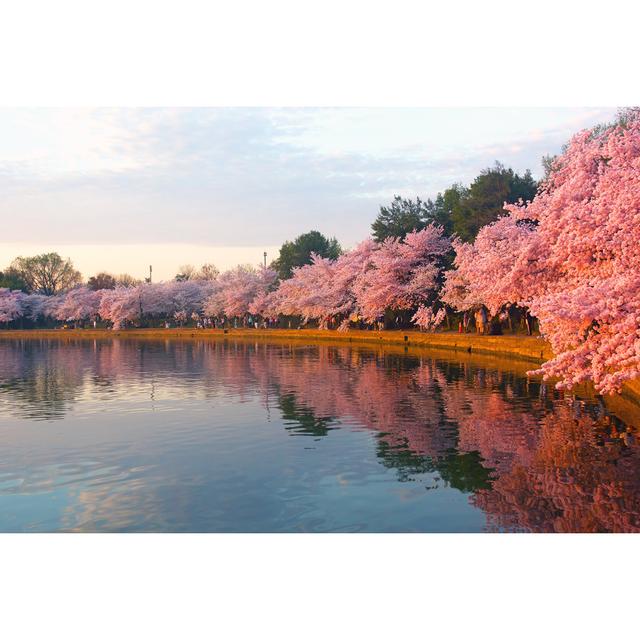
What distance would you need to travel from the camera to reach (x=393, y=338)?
58156 mm

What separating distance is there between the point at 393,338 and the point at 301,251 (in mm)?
45079

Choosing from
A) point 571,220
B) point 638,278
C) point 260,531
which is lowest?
point 260,531

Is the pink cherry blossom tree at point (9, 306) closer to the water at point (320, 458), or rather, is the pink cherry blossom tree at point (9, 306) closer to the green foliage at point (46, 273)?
the green foliage at point (46, 273)

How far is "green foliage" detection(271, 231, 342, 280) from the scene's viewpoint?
10006 centimetres

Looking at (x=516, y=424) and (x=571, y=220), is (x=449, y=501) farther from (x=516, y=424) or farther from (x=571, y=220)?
(x=571, y=220)

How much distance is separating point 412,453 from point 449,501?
3.67 meters

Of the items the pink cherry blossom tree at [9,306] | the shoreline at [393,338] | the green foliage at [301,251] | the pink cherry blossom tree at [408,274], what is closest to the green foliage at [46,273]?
the pink cherry blossom tree at [9,306]

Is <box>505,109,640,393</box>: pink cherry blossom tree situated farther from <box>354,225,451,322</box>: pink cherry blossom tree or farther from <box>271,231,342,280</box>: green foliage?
<box>271,231,342,280</box>: green foliage

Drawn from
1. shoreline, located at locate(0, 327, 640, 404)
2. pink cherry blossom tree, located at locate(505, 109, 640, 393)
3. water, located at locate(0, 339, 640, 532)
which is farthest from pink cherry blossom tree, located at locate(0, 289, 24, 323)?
pink cherry blossom tree, located at locate(505, 109, 640, 393)

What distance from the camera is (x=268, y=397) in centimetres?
2516

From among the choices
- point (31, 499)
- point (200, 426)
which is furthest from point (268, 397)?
point (31, 499)

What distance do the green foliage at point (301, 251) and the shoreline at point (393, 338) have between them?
17652mm

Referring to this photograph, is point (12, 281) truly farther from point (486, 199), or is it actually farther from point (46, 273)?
point (486, 199)

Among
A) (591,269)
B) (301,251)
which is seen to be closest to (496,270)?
(591,269)
